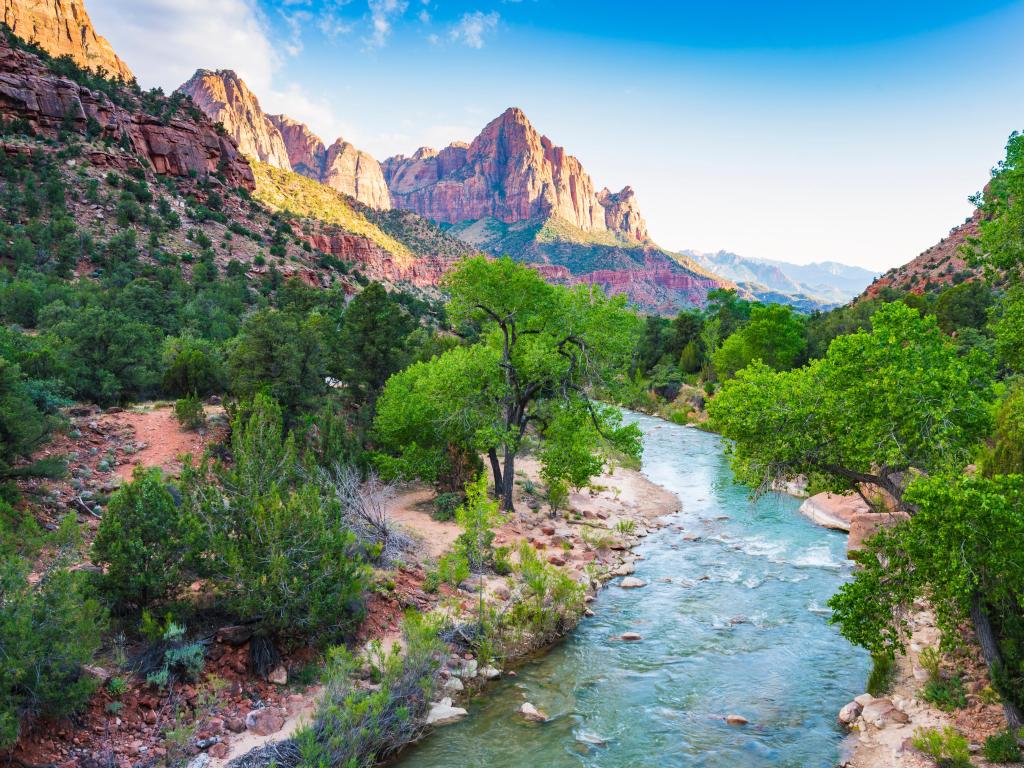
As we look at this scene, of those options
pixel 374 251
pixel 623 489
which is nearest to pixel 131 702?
pixel 623 489

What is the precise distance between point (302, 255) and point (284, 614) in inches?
2381

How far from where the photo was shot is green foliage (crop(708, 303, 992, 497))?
828 centimetres

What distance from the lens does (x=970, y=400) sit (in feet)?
27.0

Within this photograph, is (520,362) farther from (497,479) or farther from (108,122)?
(108,122)

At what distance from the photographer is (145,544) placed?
8.42 meters

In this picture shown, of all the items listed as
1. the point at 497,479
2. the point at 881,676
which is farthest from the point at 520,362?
the point at 881,676

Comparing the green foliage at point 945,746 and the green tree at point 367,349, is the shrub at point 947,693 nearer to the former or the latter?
the green foliage at point 945,746

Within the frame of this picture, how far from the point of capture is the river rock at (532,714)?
905 cm

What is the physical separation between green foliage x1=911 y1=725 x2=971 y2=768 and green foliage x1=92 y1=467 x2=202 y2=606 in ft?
35.0

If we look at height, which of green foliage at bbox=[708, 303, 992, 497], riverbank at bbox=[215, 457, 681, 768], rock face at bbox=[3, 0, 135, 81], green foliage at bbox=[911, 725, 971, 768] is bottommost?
riverbank at bbox=[215, 457, 681, 768]

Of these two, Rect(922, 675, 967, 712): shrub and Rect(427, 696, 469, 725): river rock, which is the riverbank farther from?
Rect(922, 675, 967, 712): shrub

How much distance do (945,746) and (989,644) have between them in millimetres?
1452

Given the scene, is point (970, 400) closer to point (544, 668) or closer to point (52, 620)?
point (544, 668)

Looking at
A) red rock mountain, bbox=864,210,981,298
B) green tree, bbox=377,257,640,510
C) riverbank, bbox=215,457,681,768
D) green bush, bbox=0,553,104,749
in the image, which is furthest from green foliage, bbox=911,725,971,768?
red rock mountain, bbox=864,210,981,298
